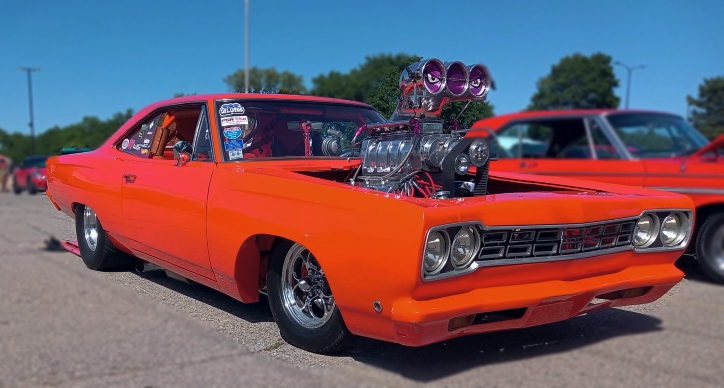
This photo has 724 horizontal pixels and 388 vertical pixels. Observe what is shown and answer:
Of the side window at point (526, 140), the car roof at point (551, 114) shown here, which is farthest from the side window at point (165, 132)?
the side window at point (526, 140)

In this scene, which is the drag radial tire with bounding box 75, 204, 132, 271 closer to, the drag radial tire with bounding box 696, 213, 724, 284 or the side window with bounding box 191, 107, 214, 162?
the side window with bounding box 191, 107, 214, 162

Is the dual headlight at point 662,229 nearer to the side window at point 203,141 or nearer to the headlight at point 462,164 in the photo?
the headlight at point 462,164

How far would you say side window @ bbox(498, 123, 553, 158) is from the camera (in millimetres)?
7699

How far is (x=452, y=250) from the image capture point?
172cm

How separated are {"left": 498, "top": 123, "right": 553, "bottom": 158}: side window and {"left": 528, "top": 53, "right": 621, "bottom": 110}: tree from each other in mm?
367

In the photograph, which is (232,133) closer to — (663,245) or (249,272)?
(249,272)

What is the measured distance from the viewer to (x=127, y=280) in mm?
2348

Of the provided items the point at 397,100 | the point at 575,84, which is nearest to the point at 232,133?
the point at 397,100

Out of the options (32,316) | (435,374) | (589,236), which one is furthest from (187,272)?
(32,316)

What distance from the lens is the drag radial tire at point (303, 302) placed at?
163cm

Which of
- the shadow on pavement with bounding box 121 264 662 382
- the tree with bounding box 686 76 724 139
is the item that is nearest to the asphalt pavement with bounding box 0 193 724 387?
the shadow on pavement with bounding box 121 264 662 382

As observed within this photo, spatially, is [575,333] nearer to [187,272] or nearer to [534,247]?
[534,247]

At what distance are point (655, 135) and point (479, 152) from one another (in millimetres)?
5459

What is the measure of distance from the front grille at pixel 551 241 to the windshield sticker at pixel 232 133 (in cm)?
108
